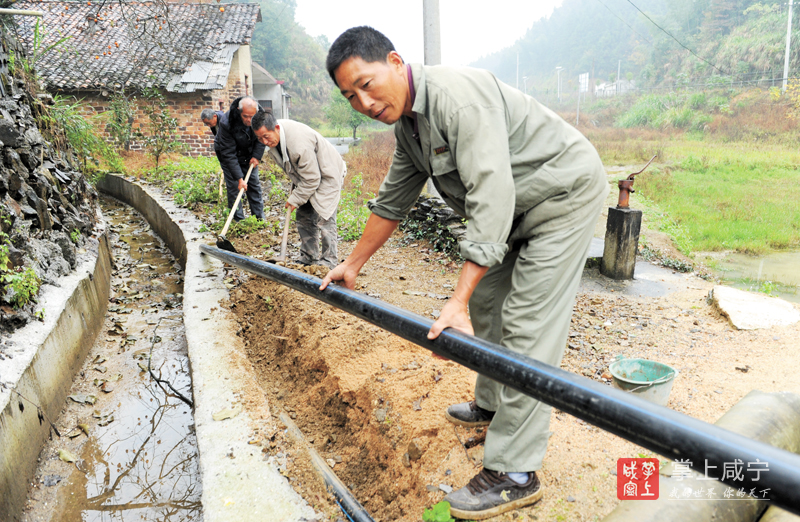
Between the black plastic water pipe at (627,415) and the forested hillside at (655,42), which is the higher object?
the forested hillside at (655,42)

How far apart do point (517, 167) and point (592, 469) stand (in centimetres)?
126

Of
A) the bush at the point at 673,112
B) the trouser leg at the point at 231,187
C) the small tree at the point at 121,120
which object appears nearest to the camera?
the trouser leg at the point at 231,187

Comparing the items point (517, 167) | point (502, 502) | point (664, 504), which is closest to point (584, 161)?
point (517, 167)

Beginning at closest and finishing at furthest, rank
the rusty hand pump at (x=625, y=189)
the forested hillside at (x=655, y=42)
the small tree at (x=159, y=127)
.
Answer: the rusty hand pump at (x=625, y=189), the small tree at (x=159, y=127), the forested hillside at (x=655, y=42)

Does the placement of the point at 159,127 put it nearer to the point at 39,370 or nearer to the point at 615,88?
the point at 39,370

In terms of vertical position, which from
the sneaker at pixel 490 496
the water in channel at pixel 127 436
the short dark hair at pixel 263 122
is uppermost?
the short dark hair at pixel 263 122

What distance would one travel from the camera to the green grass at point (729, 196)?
28.9 ft

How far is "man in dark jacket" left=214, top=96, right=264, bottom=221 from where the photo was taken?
626 centimetres

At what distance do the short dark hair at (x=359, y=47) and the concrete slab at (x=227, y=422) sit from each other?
61.2 inches

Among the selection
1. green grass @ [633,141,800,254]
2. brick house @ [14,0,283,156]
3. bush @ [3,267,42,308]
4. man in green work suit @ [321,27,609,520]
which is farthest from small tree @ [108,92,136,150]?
man in green work suit @ [321,27,609,520]

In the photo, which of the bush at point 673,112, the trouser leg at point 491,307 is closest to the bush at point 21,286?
the trouser leg at point 491,307

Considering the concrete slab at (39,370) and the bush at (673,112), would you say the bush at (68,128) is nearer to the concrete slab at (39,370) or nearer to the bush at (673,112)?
the concrete slab at (39,370)

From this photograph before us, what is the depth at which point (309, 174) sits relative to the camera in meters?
4.75

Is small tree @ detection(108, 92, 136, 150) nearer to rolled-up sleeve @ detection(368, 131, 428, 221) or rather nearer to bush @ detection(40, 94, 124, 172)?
bush @ detection(40, 94, 124, 172)
